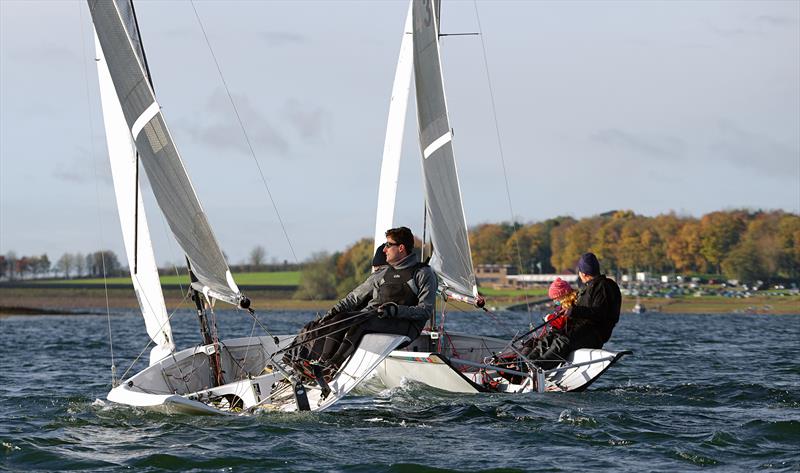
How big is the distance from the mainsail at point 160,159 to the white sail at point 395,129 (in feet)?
24.0

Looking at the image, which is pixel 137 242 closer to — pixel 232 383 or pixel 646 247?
pixel 232 383

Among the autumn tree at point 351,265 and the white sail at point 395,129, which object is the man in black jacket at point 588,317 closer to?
the white sail at point 395,129

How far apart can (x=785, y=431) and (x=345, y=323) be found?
4.22 meters

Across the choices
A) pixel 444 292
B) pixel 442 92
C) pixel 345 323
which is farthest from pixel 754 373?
pixel 345 323

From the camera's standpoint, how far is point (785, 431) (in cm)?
1027

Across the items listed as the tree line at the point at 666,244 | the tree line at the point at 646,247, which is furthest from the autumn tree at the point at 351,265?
the tree line at the point at 666,244

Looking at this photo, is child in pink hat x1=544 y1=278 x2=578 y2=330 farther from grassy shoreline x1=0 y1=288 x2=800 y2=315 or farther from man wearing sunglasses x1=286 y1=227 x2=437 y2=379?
grassy shoreline x1=0 y1=288 x2=800 y2=315

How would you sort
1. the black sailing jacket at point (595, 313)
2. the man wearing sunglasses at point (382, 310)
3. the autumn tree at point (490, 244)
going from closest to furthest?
the man wearing sunglasses at point (382, 310) → the black sailing jacket at point (595, 313) → the autumn tree at point (490, 244)

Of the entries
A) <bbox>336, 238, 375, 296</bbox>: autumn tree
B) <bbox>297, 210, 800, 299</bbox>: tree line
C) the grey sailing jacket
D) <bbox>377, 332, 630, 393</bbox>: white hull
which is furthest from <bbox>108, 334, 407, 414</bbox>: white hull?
<bbox>297, 210, 800, 299</bbox>: tree line

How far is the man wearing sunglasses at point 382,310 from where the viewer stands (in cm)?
1114

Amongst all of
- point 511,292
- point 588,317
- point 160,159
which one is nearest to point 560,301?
point 588,317

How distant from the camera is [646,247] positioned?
12644 cm

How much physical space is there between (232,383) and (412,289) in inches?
81.1

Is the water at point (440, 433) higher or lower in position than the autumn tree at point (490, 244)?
lower
